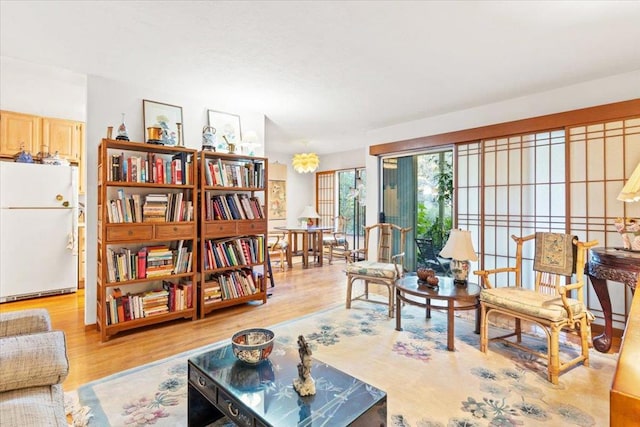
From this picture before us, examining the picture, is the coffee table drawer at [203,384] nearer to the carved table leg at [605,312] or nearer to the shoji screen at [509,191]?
the carved table leg at [605,312]

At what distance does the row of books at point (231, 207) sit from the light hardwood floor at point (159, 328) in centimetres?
110

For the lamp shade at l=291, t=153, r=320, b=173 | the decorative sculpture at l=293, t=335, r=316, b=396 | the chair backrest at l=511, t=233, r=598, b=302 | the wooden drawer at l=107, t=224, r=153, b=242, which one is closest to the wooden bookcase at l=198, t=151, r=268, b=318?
the wooden drawer at l=107, t=224, r=153, b=242

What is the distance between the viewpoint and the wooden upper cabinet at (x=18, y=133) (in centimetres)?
407

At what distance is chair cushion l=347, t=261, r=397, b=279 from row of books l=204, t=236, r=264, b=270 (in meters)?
1.16

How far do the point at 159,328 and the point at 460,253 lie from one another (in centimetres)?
301

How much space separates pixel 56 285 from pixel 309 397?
175 inches

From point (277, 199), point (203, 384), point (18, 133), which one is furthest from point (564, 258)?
point (18, 133)

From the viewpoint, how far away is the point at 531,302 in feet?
7.56

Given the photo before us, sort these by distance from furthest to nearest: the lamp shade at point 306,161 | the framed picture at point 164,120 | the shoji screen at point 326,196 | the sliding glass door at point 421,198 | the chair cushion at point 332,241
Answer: the shoji screen at point 326,196 → the chair cushion at point 332,241 → the lamp shade at point 306,161 → the sliding glass door at point 421,198 → the framed picture at point 164,120

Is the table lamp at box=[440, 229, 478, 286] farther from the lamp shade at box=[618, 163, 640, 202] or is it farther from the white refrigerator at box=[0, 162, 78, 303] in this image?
the white refrigerator at box=[0, 162, 78, 303]

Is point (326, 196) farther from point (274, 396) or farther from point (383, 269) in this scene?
point (274, 396)

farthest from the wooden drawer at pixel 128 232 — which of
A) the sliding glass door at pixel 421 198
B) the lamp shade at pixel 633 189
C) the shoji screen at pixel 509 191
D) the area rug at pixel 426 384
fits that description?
the lamp shade at pixel 633 189

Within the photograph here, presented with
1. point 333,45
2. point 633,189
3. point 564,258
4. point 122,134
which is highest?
point 333,45

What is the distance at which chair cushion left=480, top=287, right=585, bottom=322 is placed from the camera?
2188 millimetres
